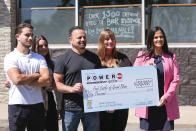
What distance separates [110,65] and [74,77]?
0.59m

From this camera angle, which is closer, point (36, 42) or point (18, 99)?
point (18, 99)

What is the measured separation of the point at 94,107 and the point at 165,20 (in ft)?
18.1

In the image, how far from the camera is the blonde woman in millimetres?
4066

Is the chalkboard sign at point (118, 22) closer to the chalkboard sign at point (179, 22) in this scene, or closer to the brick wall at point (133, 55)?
the brick wall at point (133, 55)

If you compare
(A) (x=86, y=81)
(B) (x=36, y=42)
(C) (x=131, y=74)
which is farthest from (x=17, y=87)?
(C) (x=131, y=74)

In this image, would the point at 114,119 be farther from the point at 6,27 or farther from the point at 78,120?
the point at 6,27

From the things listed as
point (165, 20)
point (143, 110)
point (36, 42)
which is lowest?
point (143, 110)

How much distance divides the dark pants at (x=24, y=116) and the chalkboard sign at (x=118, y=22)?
5.48 meters

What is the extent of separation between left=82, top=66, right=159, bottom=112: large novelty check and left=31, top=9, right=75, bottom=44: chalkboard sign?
5298 mm

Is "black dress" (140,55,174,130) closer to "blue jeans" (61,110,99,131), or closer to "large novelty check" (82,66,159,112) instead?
"large novelty check" (82,66,159,112)

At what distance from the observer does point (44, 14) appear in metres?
9.17

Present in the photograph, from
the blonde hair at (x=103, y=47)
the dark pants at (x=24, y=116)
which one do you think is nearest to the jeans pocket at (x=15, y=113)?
the dark pants at (x=24, y=116)

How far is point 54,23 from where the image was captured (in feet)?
29.9

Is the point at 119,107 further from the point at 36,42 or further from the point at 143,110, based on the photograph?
the point at 36,42
